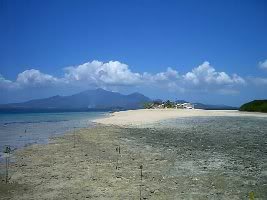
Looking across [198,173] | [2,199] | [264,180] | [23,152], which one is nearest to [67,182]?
[2,199]

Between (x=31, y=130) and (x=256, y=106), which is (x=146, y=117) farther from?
(x=256, y=106)

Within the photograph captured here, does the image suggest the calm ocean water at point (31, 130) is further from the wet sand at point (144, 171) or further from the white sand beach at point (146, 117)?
the wet sand at point (144, 171)

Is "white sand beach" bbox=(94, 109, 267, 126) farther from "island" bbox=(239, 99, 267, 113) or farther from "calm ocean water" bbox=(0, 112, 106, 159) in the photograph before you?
"island" bbox=(239, 99, 267, 113)

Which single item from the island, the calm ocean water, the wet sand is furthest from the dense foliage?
the wet sand

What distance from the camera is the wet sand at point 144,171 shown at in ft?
44.1

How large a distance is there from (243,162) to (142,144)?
9.62m

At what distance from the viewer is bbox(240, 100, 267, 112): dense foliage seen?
257 ft

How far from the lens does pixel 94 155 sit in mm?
22453

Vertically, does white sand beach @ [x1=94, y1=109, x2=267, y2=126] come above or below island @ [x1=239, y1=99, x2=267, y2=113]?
below

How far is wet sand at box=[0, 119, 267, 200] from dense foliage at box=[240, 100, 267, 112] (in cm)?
5595

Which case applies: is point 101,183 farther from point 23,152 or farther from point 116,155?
point 23,152

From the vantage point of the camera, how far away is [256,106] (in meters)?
83.1

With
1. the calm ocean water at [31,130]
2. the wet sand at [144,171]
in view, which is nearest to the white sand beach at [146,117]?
the calm ocean water at [31,130]

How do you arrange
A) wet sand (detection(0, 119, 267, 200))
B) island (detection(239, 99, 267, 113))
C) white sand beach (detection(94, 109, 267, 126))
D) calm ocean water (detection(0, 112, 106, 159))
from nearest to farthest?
1. wet sand (detection(0, 119, 267, 200))
2. calm ocean water (detection(0, 112, 106, 159))
3. white sand beach (detection(94, 109, 267, 126))
4. island (detection(239, 99, 267, 113))
